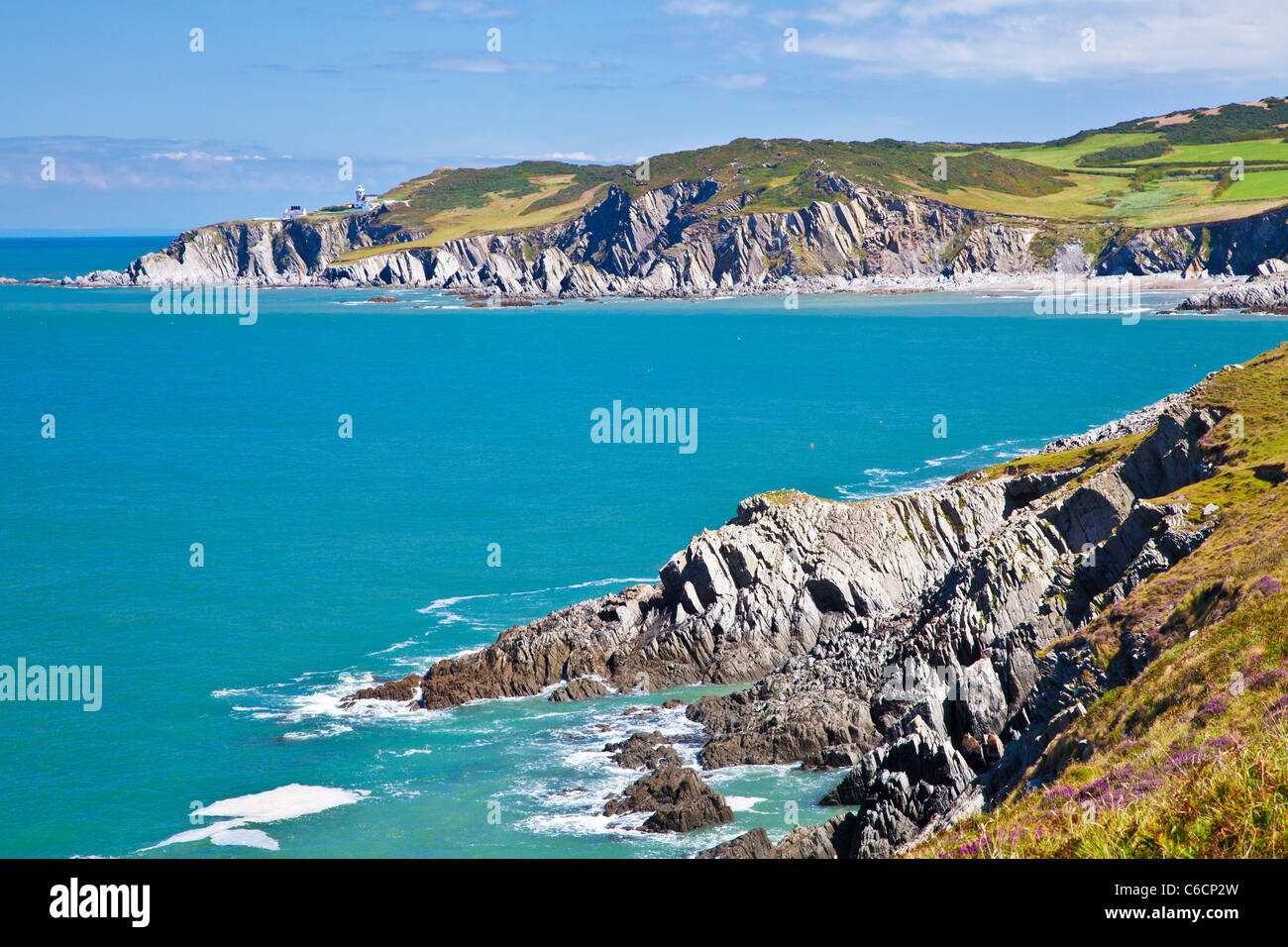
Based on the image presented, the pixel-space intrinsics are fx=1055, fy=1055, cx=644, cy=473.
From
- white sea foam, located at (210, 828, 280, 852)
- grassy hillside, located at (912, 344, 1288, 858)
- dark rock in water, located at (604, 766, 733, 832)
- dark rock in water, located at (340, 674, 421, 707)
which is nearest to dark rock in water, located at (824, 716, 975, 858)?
grassy hillside, located at (912, 344, 1288, 858)

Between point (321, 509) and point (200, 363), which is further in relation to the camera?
point (200, 363)

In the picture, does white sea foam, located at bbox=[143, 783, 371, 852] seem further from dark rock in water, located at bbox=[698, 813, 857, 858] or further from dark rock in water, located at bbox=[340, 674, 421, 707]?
dark rock in water, located at bbox=[698, 813, 857, 858]

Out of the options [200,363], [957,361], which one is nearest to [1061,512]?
[957,361]

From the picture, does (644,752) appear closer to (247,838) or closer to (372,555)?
(247,838)

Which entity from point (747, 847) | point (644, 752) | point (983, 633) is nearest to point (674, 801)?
point (644, 752)

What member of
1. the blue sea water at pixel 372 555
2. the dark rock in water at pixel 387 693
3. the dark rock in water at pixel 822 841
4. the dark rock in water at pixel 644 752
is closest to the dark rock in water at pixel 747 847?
the dark rock in water at pixel 822 841
